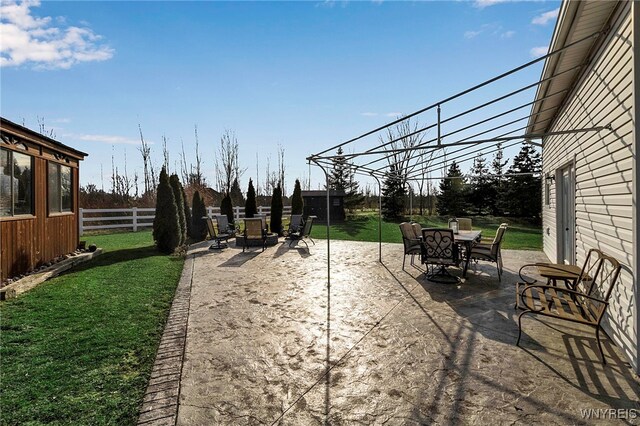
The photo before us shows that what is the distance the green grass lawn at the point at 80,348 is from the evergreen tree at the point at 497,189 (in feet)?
70.5

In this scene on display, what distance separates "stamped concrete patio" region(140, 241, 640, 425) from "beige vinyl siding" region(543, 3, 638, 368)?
616 millimetres

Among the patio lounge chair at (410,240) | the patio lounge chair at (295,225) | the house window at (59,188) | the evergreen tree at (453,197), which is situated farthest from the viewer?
the evergreen tree at (453,197)

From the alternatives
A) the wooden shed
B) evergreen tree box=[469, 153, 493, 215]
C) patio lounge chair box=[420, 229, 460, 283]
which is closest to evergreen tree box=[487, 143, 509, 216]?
evergreen tree box=[469, 153, 493, 215]

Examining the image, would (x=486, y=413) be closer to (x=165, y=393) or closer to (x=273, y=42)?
(x=165, y=393)

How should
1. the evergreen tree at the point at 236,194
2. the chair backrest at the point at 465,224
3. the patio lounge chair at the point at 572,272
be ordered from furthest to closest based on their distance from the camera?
1. the evergreen tree at the point at 236,194
2. the chair backrest at the point at 465,224
3. the patio lounge chair at the point at 572,272

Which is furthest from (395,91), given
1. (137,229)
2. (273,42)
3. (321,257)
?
(137,229)

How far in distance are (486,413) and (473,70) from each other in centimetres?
624

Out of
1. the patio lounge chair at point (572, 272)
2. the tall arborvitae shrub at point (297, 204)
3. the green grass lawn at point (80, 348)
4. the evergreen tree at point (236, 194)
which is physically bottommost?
the green grass lawn at point (80, 348)

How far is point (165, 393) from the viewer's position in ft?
8.32

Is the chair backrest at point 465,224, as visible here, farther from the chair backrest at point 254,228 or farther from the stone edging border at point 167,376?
the stone edging border at point 167,376

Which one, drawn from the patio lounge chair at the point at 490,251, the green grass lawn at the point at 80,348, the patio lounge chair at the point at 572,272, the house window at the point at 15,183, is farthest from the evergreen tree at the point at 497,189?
the house window at the point at 15,183

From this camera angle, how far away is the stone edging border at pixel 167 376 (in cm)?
225

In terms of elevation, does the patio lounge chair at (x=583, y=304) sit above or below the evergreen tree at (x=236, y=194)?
below

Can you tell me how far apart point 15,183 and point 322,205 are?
1749 centimetres
